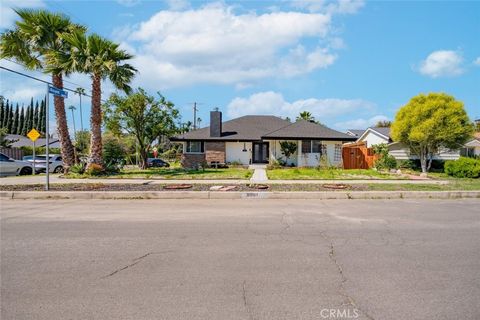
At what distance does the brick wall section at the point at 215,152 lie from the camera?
30250 mm

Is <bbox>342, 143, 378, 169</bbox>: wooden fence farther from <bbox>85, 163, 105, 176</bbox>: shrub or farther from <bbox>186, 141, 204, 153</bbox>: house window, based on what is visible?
<bbox>85, 163, 105, 176</bbox>: shrub

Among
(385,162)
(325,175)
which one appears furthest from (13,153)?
(385,162)

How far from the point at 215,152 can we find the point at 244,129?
13.7 ft

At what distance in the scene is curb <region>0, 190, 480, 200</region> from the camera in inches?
466

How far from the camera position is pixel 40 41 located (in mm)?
19375

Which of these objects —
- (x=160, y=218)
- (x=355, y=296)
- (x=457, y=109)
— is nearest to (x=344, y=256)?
(x=355, y=296)

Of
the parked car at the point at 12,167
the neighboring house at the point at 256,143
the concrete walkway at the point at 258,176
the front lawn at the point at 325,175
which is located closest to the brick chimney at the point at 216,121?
the neighboring house at the point at 256,143

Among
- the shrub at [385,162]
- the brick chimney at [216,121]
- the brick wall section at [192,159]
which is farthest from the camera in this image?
the brick chimney at [216,121]

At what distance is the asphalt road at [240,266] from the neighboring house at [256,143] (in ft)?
66.0

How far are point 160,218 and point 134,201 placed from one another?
3367 mm

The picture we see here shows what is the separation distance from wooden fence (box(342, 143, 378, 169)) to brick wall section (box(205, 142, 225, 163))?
1029cm

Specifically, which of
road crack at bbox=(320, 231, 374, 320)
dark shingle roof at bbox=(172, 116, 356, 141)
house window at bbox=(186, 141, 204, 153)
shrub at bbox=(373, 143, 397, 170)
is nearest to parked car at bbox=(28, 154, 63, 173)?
dark shingle roof at bbox=(172, 116, 356, 141)

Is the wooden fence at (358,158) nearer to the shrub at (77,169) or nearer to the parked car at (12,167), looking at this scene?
the shrub at (77,169)

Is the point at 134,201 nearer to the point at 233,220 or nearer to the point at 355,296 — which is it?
the point at 233,220
